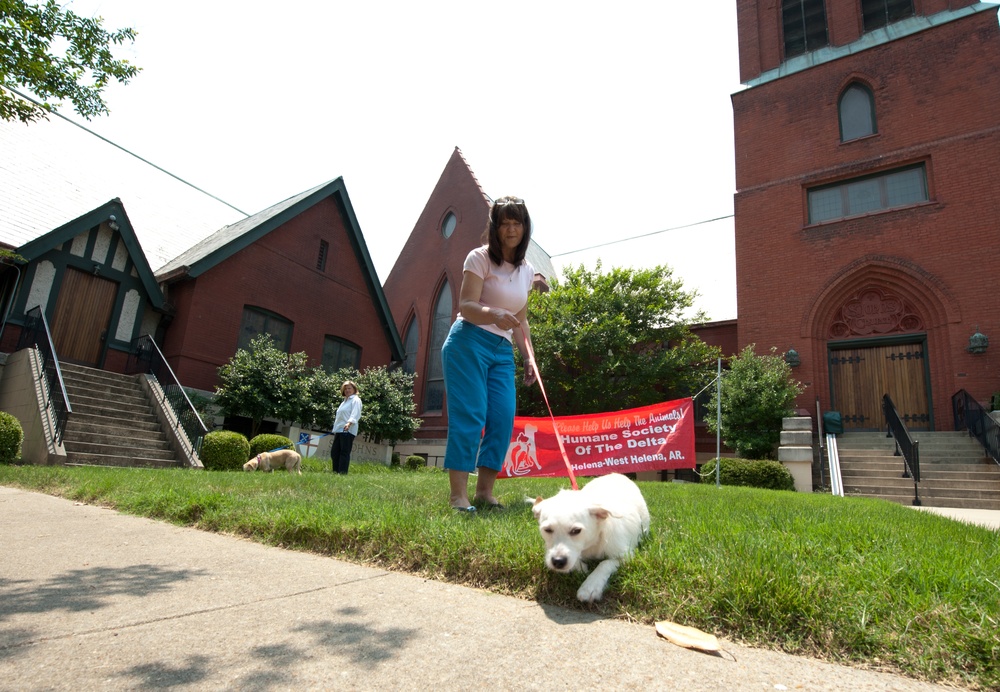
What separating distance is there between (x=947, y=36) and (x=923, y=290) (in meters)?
8.50

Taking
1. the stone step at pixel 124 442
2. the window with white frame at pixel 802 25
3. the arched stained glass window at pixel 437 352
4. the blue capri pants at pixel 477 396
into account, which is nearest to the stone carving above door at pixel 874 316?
the window with white frame at pixel 802 25

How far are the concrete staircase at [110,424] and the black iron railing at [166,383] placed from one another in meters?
0.52

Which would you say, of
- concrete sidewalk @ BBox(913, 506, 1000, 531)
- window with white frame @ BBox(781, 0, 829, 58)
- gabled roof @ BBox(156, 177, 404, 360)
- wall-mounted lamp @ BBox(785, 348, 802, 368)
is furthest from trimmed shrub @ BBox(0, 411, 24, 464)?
window with white frame @ BBox(781, 0, 829, 58)

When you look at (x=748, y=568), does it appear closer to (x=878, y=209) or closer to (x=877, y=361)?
(x=877, y=361)

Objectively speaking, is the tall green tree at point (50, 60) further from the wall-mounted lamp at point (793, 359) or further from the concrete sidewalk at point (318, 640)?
the wall-mounted lamp at point (793, 359)

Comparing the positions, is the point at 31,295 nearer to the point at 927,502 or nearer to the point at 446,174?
Answer: the point at 446,174

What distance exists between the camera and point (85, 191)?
1719 cm

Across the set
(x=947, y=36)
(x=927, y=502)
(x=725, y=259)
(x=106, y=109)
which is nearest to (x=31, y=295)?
(x=106, y=109)

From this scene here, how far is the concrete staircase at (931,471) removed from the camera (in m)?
11.4

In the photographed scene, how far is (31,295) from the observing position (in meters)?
13.9

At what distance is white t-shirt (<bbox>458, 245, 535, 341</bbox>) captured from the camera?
12.9 ft

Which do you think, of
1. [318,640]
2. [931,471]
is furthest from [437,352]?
[318,640]

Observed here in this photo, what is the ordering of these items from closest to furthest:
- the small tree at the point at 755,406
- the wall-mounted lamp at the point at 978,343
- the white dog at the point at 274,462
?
the white dog at the point at 274,462 < the wall-mounted lamp at the point at 978,343 < the small tree at the point at 755,406

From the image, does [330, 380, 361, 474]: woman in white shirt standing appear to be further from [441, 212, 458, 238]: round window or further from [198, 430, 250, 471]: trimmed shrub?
[441, 212, 458, 238]: round window
